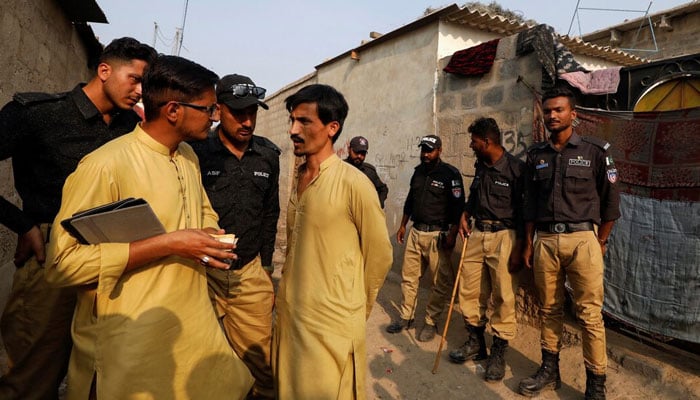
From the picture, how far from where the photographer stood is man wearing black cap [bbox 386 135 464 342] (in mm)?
4609

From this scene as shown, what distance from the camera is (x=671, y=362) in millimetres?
3537

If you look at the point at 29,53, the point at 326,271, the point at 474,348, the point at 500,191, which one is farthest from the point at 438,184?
the point at 29,53

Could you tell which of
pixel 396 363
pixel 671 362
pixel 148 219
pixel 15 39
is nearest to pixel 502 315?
pixel 396 363

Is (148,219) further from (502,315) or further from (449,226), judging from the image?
(449,226)

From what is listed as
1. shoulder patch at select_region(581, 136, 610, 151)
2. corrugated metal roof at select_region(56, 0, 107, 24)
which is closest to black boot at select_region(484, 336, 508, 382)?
shoulder patch at select_region(581, 136, 610, 151)

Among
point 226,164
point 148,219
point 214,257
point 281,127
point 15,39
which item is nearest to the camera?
point 148,219

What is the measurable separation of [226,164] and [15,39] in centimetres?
185

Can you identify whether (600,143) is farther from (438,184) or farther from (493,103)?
(493,103)

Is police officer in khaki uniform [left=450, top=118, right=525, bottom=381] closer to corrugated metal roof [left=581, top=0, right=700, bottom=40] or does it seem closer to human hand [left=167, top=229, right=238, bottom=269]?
human hand [left=167, top=229, right=238, bottom=269]

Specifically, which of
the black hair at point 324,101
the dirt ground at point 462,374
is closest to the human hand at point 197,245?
the black hair at point 324,101

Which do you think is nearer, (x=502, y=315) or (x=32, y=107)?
(x=32, y=107)

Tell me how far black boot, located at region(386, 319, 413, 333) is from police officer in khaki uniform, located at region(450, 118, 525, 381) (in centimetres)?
81

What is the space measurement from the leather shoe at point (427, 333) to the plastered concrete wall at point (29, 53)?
12.6 feet

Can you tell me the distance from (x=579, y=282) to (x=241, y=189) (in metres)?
2.71
